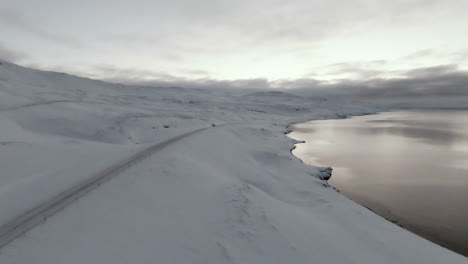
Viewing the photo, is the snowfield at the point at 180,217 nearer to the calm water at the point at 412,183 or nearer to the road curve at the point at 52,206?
the road curve at the point at 52,206

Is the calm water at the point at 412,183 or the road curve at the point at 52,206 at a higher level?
the road curve at the point at 52,206

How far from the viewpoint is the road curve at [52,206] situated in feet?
39.9

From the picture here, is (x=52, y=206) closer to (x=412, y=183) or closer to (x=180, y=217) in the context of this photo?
(x=180, y=217)

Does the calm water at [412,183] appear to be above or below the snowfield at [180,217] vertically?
below

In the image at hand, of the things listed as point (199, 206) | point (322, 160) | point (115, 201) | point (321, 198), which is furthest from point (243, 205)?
point (322, 160)

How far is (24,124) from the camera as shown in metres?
40.6

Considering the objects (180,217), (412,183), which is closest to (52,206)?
(180,217)

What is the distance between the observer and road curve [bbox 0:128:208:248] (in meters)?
12.2

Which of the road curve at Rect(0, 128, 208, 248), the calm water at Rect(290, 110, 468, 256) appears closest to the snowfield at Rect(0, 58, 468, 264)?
the road curve at Rect(0, 128, 208, 248)

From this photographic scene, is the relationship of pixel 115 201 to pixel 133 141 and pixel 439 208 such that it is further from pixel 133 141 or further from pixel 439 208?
pixel 133 141

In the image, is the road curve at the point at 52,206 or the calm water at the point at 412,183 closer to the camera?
the road curve at the point at 52,206

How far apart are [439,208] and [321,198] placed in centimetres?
1125

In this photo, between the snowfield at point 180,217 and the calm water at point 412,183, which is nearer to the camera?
the snowfield at point 180,217

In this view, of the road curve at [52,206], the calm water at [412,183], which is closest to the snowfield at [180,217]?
the road curve at [52,206]
